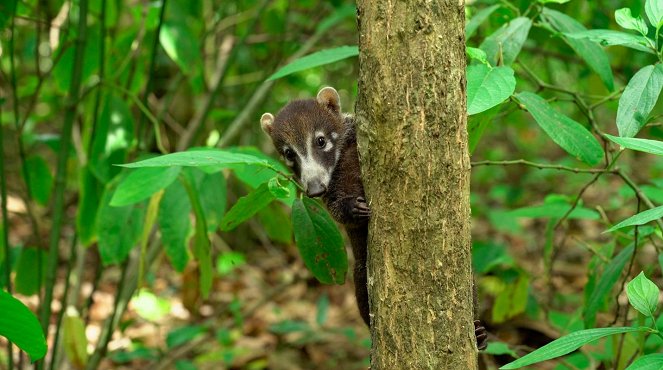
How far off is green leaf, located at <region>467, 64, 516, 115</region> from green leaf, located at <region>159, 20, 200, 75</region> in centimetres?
240

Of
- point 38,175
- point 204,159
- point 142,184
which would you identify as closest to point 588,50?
point 204,159

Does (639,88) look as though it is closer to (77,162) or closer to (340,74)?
(77,162)

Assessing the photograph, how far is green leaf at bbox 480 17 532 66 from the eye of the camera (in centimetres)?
323

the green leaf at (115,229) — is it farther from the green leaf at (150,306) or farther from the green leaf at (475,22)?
the green leaf at (150,306)

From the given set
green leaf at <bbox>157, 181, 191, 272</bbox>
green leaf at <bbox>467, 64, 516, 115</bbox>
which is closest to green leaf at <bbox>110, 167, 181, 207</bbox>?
green leaf at <bbox>157, 181, 191, 272</bbox>

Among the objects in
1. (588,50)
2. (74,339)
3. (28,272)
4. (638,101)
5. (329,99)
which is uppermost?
(588,50)

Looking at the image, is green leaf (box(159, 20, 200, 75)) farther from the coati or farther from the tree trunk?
the tree trunk

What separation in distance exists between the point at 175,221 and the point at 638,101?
2156 mm

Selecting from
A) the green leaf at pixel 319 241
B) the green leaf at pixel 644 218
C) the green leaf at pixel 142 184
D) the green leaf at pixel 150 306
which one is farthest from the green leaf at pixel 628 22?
the green leaf at pixel 150 306

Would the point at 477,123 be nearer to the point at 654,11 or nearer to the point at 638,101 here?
the point at 638,101

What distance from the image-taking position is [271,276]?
844 cm

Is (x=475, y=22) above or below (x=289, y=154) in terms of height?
above

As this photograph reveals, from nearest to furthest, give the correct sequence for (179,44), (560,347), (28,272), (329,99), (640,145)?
(640,145) → (560,347) → (329,99) → (28,272) → (179,44)

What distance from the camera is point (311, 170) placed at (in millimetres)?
3602
